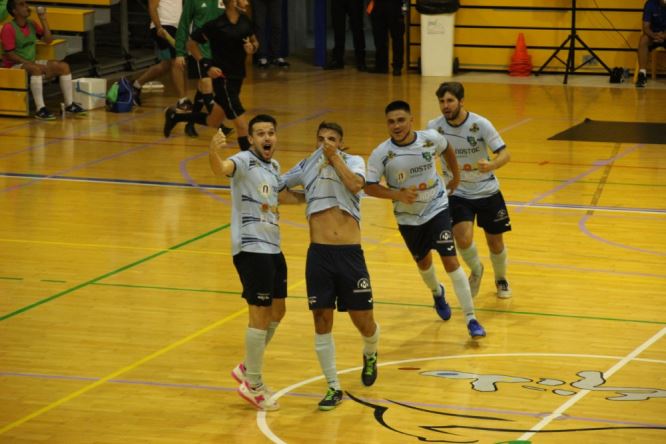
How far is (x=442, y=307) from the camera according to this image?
31.6 feet

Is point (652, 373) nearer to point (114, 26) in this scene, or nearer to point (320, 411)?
point (320, 411)

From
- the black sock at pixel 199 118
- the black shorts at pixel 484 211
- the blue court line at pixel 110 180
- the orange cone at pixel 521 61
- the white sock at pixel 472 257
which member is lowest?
the orange cone at pixel 521 61

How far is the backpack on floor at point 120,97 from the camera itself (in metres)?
19.9

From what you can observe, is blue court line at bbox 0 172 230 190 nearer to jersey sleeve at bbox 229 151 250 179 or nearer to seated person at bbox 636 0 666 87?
jersey sleeve at bbox 229 151 250 179

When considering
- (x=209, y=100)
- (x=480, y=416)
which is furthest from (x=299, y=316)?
(x=209, y=100)

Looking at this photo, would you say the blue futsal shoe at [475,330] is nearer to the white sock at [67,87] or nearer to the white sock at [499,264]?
the white sock at [499,264]

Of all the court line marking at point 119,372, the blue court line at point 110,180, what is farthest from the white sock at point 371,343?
the blue court line at point 110,180

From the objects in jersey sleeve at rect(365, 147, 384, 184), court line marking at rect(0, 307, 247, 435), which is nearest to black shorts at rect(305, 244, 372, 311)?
jersey sleeve at rect(365, 147, 384, 184)

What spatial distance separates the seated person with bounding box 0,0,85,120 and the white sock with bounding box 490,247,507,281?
10.6 m

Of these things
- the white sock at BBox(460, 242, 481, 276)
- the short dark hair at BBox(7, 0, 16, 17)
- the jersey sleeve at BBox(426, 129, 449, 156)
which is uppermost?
the jersey sleeve at BBox(426, 129, 449, 156)

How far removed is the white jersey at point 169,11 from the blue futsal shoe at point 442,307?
11.7m

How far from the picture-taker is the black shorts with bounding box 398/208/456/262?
29.7 ft

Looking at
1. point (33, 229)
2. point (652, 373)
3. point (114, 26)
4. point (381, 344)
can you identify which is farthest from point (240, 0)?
point (114, 26)

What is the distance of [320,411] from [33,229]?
578cm
